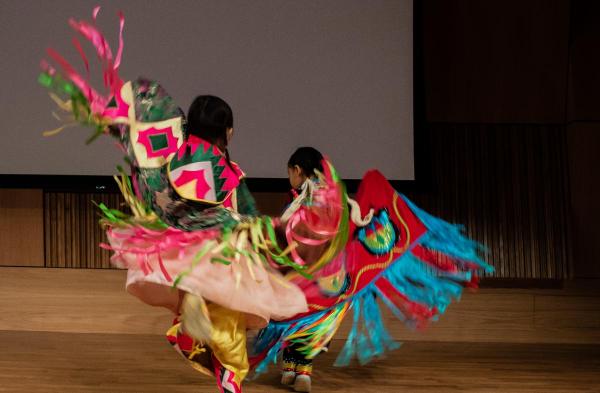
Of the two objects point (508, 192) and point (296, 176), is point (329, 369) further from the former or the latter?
point (508, 192)

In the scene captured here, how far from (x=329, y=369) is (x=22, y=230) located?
1.85 meters

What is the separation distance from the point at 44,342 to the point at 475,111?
244 centimetres

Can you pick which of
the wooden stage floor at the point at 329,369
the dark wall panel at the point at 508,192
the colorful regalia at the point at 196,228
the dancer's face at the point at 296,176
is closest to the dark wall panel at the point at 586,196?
the dark wall panel at the point at 508,192

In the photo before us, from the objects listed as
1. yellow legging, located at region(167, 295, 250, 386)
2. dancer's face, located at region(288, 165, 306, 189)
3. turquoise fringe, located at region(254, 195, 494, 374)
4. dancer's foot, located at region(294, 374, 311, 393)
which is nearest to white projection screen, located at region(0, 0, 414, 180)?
dancer's face, located at region(288, 165, 306, 189)

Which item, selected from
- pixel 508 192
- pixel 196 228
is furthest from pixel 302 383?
pixel 508 192

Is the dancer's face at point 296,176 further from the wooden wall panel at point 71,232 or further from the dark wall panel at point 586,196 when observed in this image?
the dark wall panel at point 586,196

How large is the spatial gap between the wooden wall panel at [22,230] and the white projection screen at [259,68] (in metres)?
0.17

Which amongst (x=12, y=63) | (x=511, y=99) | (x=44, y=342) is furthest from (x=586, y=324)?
(x=12, y=63)

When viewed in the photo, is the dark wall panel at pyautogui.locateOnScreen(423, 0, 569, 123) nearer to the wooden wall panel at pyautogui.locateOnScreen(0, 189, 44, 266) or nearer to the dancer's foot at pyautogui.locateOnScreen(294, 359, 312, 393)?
the dancer's foot at pyautogui.locateOnScreen(294, 359, 312, 393)

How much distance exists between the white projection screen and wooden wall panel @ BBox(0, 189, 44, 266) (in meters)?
0.17

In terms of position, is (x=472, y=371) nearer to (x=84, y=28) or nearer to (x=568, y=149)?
(x=568, y=149)

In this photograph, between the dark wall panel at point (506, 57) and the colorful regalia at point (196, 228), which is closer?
the colorful regalia at point (196, 228)

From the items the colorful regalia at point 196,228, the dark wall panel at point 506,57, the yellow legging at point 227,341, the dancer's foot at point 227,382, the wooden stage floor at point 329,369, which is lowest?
the wooden stage floor at point 329,369

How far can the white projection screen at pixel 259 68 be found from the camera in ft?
12.4
